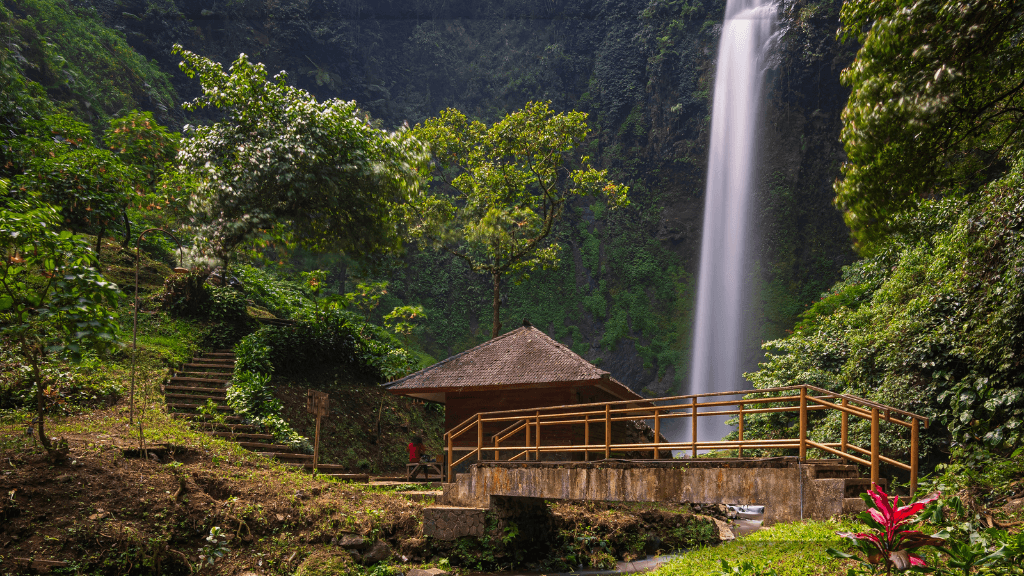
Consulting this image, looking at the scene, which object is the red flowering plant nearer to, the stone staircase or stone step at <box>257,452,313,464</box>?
the stone staircase

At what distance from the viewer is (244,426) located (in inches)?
539

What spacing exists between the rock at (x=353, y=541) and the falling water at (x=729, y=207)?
92.6 ft

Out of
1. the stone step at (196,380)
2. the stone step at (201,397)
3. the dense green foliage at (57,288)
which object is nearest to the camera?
the dense green foliage at (57,288)

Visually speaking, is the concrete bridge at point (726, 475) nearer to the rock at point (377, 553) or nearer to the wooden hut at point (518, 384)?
the rock at point (377, 553)

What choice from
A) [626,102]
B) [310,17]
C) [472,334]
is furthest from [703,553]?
[310,17]

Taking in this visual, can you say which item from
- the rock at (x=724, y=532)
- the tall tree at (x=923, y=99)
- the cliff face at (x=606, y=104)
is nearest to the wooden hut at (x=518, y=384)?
the rock at (x=724, y=532)

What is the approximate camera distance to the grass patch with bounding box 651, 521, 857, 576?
512cm

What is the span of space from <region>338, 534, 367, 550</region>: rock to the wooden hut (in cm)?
543

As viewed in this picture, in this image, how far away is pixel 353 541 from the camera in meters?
9.52

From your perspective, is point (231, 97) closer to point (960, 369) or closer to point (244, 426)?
point (244, 426)

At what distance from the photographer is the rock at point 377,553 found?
9.52 metres

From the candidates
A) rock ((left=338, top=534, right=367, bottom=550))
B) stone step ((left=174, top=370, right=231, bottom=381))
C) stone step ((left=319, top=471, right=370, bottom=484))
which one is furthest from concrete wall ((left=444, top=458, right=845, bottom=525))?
stone step ((left=174, top=370, right=231, bottom=381))

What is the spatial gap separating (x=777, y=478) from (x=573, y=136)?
19058 millimetres

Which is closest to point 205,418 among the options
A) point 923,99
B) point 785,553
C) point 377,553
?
point 377,553
